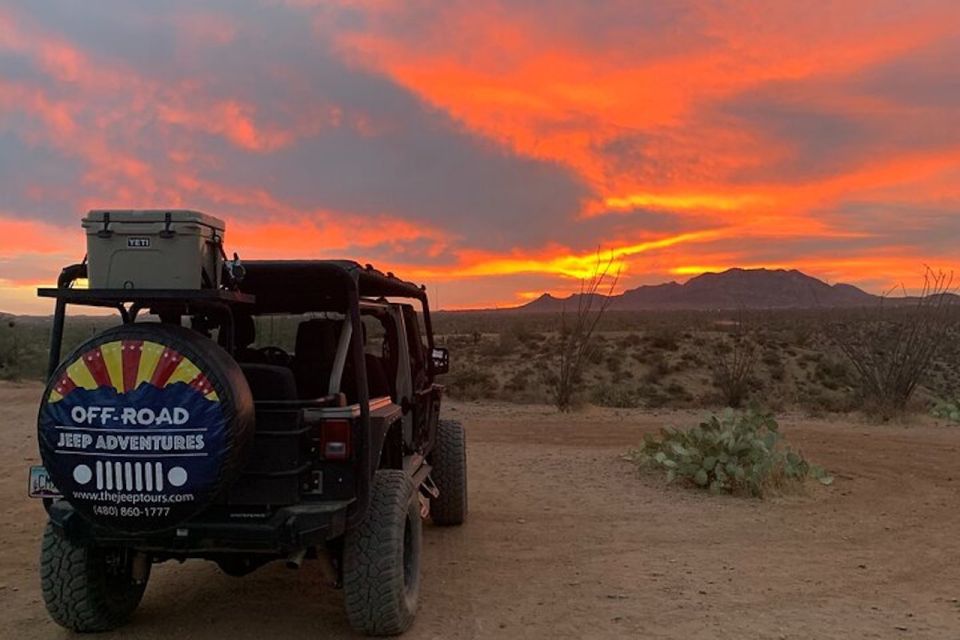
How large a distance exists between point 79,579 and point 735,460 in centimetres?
689

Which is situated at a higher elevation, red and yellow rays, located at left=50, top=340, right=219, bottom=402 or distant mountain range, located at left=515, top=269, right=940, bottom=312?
distant mountain range, located at left=515, top=269, right=940, bottom=312

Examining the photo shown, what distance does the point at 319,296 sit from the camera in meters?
6.39

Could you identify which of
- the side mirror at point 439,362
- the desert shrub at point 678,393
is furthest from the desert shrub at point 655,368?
the side mirror at point 439,362

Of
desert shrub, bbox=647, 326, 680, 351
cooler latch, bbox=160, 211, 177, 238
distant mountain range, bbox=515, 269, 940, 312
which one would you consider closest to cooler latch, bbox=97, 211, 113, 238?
cooler latch, bbox=160, 211, 177, 238

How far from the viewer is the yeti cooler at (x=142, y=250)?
14.3 feet

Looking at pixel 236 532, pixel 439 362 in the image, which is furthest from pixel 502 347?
pixel 236 532

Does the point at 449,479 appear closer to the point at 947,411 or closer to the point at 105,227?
the point at 105,227

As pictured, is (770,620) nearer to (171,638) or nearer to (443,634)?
(443,634)

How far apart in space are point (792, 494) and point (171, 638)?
671cm

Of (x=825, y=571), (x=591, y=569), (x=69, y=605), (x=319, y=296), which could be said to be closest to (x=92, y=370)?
(x=69, y=605)

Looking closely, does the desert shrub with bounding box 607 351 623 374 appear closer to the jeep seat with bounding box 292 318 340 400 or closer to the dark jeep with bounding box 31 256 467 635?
the jeep seat with bounding box 292 318 340 400

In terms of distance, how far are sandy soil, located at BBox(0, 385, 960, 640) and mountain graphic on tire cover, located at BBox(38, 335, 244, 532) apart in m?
1.35

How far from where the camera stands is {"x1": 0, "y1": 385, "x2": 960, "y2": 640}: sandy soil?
536 cm

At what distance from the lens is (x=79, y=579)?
4926 millimetres
